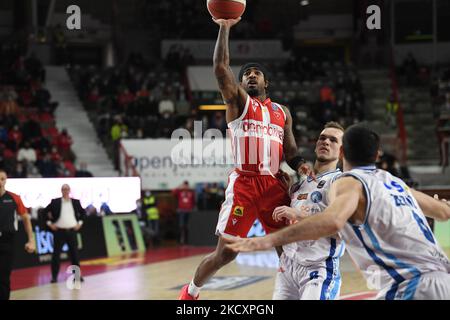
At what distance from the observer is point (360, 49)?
3195cm

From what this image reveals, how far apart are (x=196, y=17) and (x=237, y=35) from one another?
171 centimetres

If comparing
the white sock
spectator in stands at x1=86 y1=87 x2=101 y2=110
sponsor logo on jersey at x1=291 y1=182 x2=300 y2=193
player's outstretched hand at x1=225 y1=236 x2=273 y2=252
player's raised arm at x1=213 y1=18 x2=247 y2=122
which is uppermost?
player's raised arm at x1=213 y1=18 x2=247 y2=122

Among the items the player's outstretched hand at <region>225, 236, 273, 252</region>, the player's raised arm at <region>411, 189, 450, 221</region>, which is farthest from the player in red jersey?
the player's outstretched hand at <region>225, 236, 273, 252</region>

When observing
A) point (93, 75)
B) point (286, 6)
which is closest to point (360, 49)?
point (286, 6)

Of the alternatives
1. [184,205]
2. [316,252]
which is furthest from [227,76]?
[184,205]

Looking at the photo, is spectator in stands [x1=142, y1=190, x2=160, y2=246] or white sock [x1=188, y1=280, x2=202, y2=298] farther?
spectator in stands [x1=142, y1=190, x2=160, y2=246]

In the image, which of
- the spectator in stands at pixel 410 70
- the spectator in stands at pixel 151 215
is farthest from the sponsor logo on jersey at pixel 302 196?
the spectator in stands at pixel 410 70

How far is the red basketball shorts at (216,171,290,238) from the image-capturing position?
268 inches

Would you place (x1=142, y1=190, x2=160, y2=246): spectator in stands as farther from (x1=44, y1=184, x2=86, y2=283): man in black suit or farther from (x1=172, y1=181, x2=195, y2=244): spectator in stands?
(x1=44, y1=184, x2=86, y2=283): man in black suit

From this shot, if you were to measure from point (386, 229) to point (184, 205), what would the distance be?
17.4m

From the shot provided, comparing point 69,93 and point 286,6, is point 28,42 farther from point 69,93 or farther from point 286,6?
point 286,6

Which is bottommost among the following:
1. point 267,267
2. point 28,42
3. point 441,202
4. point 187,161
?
point 267,267

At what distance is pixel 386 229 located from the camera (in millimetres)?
4531
